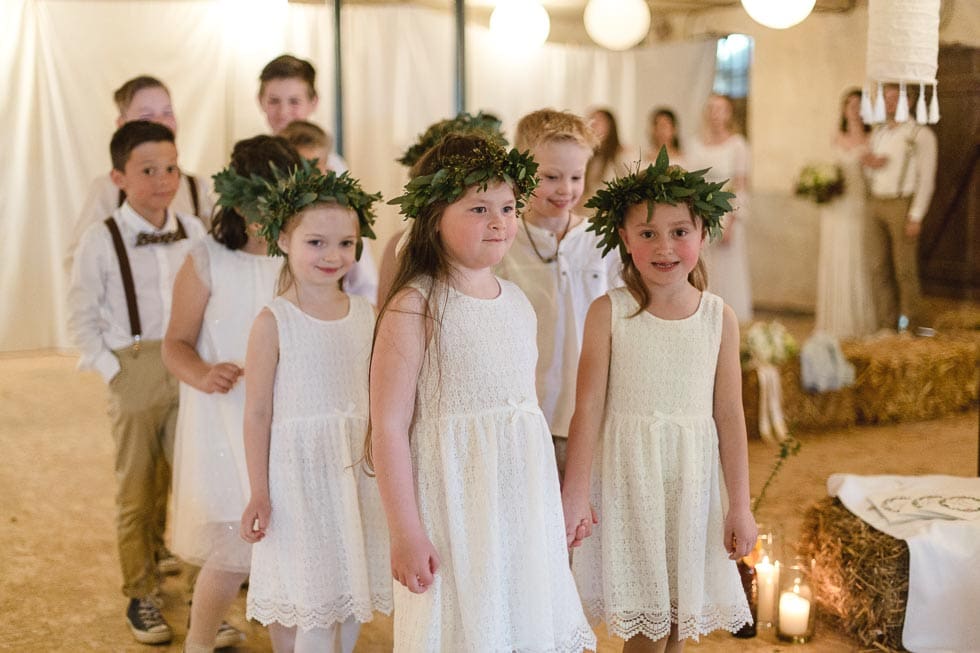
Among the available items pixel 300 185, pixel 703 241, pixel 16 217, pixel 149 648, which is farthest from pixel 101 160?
pixel 703 241

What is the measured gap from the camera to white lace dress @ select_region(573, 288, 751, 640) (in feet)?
8.25

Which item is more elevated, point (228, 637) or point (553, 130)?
point (553, 130)

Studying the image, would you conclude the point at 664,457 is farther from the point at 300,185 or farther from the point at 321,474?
the point at 300,185

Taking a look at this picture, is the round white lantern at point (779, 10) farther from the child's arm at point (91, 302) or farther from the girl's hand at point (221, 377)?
the girl's hand at point (221, 377)

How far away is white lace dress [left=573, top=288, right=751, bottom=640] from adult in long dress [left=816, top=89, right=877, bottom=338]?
494cm

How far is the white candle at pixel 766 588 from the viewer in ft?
11.4

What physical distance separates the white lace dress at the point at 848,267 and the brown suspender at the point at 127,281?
5.01 meters

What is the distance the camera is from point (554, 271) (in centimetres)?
289

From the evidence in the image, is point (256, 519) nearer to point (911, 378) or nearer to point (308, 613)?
point (308, 613)

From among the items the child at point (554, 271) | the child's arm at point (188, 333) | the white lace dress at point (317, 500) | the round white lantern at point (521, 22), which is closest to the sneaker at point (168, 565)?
the child's arm at point (188, 333)

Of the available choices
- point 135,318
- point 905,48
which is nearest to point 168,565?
point 135,318

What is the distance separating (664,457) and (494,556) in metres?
0.57

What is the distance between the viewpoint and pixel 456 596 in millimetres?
2172

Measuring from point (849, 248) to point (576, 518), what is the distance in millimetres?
5433
